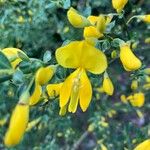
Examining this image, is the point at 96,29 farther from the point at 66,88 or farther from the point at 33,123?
the point at 33,123

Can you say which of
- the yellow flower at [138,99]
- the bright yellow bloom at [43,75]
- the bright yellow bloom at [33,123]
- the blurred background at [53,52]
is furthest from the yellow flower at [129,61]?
the bright yellow bloom at [33,123]

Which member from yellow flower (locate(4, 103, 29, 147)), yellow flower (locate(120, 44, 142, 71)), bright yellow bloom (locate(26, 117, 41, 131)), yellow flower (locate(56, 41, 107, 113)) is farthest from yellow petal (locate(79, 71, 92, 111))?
bright yellow bloom (locate(26, 117, 41, 131))

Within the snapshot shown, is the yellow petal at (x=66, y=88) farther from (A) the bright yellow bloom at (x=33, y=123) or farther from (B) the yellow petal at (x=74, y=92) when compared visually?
(A) the bright yellow bloom at (x=33, y=123)

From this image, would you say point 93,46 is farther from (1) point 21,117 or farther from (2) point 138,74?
(2) point 138,74

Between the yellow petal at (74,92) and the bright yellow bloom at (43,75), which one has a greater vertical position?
the bright yellow bloom at (43,75)

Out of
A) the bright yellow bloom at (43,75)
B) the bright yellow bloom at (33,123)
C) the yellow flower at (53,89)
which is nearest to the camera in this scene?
the bright yellow bloom at (43,75)

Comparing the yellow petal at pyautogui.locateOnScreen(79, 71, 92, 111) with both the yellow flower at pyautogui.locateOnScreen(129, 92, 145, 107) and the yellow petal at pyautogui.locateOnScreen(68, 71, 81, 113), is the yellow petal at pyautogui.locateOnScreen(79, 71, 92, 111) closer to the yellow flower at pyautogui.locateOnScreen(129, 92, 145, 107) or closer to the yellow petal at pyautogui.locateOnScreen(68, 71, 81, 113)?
the yellow petal at pyautogui.locateOnScreen(68, 71, 81, 113)

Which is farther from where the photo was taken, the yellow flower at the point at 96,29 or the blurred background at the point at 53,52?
the blurred background at the point at 53,52

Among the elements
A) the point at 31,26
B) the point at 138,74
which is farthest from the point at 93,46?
the point at 31,26

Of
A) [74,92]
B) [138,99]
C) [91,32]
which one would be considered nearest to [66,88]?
[74,92]
